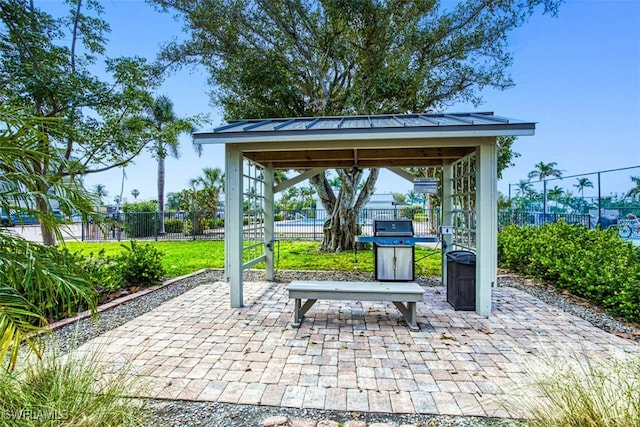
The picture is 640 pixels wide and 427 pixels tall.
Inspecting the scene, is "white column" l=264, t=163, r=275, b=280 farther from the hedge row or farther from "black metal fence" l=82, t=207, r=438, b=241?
"black metal fence" l=82, t=207, r=438, b=241

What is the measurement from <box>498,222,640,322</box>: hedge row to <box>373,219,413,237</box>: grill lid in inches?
99.5

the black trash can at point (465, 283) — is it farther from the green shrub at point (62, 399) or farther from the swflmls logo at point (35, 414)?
the swflmls logo at point (35, 414)

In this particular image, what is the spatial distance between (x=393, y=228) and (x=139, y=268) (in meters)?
4.65

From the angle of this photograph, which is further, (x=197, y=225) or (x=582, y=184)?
(x=197, y=225)

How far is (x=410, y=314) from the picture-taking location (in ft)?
12.9

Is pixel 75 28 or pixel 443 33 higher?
pixel 443 33

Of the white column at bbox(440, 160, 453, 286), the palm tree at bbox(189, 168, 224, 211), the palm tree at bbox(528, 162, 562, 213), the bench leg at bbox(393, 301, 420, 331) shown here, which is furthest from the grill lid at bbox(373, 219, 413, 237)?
the palm tree at bbox(528, 162, 562, 213)

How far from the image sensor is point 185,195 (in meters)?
18.5

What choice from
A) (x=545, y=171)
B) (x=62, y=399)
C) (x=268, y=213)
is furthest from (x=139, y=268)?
(x=545, y=171)

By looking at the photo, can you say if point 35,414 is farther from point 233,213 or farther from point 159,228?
point 159,228

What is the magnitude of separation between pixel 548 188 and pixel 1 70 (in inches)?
Answer: 576

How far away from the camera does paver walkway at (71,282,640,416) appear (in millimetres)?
2439

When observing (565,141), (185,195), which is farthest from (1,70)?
(565,141)

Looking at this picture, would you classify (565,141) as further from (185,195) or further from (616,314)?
(185,195)
